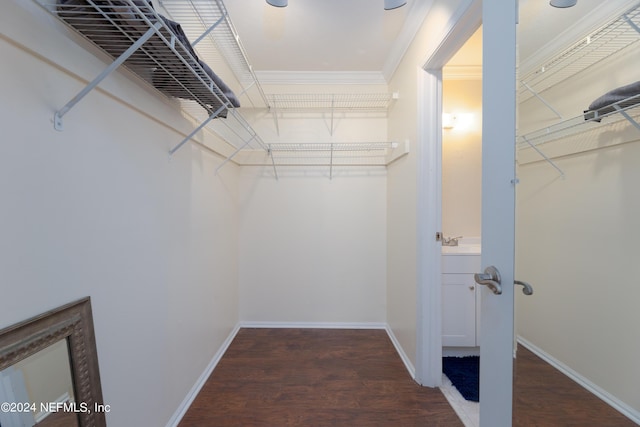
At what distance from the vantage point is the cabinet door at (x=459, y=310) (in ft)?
6.57

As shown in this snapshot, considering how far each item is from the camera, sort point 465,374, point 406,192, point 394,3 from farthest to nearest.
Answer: point 406,192
point 465,374
point 394,3

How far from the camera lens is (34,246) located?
28.6 inches

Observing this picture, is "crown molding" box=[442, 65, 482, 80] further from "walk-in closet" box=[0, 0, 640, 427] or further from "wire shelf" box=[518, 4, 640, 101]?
"wire shelf" box=[518, 4, 640, 101]

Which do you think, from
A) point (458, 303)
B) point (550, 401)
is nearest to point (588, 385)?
point (550, 401)

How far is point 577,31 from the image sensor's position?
667 mm

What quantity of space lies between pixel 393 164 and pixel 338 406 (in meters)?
1.98

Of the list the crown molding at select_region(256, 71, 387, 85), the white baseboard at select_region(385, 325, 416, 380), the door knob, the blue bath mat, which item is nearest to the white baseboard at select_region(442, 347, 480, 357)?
the blue bath mat

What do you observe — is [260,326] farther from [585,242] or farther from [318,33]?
[318,33]

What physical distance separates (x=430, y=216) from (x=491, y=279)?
85 centimetres

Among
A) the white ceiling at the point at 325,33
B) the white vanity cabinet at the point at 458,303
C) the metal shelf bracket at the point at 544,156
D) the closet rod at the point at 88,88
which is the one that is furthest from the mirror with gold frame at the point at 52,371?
the white vanity cabinet at the point at 458,303

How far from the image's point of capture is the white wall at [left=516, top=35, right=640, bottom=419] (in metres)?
0.58

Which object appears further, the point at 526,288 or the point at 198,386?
the point at 198,386

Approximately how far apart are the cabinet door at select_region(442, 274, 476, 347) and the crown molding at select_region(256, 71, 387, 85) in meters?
2.04

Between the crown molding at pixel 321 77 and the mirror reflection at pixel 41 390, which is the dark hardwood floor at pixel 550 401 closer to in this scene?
the mirror reflection at pixel 41 390
